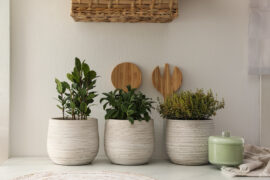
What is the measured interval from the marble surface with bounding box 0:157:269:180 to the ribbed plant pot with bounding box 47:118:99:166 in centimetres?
3

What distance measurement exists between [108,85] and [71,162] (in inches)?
13.2

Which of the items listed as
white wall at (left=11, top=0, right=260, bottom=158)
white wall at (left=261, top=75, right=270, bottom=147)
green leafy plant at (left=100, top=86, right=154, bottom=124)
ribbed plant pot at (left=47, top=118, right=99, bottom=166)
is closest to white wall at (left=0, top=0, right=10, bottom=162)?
white wall at (left=11, top=0, right=260, bottom=158)

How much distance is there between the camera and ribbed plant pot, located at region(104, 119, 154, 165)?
1.23m

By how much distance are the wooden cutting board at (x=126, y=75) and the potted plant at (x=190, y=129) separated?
0.59 ft

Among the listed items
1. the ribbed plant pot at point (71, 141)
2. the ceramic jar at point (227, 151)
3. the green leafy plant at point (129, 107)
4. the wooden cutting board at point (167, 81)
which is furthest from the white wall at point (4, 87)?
the ceramic jar at point (227, 151)

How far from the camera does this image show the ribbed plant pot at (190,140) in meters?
1.26

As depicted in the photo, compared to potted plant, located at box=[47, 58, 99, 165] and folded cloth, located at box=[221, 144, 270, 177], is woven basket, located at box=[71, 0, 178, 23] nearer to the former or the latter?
potted plant, located at box=[47, 58, 99, 165]

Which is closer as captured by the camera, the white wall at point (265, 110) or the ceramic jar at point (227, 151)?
the ceramic jar at point (227, 151)

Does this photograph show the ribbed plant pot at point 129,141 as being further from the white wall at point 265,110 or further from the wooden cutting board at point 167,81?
the white wall at point 265,110

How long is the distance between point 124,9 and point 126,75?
0.26 m

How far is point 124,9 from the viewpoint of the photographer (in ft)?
4.23

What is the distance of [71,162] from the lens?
1.23m

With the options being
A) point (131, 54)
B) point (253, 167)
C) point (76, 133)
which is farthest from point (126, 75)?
point (253, 167)

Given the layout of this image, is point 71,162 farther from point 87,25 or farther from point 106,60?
point 87,25
